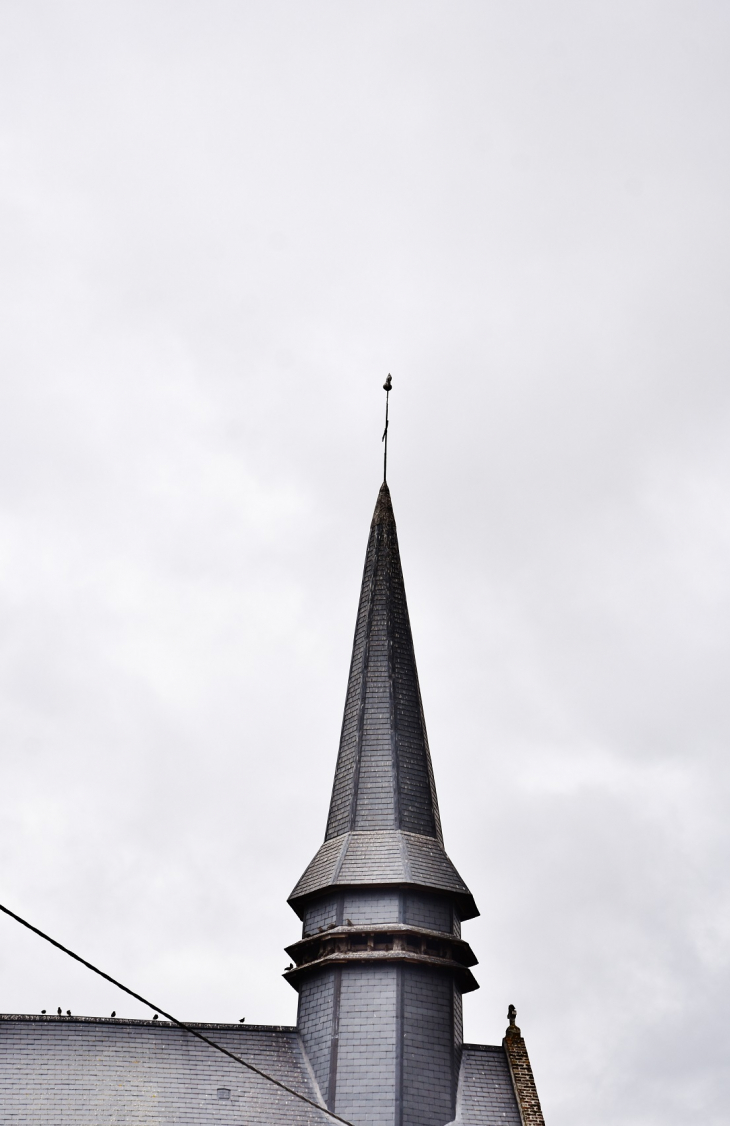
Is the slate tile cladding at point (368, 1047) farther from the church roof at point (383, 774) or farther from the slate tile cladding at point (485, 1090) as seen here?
the church roof at point (383, 774)

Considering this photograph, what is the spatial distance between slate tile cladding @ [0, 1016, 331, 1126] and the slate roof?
0.9 inches

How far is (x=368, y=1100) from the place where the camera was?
34.7 metres

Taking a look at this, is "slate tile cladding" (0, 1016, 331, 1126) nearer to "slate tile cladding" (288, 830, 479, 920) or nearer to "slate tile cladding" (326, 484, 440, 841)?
"slate tile cladding" (288, 830, 479, 920)

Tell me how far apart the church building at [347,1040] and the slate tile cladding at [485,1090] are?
4cm

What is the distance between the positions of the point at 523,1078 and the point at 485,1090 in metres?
1.06

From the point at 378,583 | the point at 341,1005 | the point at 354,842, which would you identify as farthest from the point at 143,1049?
the point at 378,583

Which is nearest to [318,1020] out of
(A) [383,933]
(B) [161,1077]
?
(A) [383,933]

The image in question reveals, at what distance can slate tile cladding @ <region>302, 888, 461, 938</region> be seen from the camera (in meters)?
37.2

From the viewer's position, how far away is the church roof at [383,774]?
3812 centimetres

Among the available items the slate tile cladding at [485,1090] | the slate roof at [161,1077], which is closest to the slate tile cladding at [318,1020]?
the slate roof at [161,1077]

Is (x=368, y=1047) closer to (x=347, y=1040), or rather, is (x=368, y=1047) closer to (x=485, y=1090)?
(x=347, y=1040)

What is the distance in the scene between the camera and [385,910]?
3731 cm

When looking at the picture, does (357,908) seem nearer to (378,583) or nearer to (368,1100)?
(368,1100)

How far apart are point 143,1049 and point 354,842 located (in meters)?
7.52
